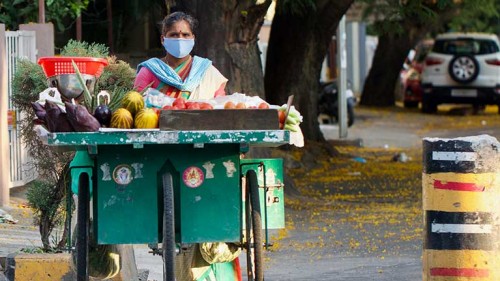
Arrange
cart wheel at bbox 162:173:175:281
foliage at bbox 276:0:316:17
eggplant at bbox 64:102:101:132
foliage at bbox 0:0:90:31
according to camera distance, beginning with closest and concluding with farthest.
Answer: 1. eggplant at bbox 64:102:101:132
2. cart wheel at bbox 162:173:175:281
3. foliage at bbox 0:0:90:31
4. foliage at bbox 276:0:316:17

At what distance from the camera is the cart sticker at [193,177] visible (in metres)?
6.73

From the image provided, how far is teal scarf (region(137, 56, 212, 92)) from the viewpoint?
7277 mm

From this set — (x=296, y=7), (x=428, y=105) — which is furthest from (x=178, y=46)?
(x=428, y=105)

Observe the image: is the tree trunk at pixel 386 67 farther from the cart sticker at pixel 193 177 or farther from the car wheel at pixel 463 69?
the cart sticker at pixel 193 177

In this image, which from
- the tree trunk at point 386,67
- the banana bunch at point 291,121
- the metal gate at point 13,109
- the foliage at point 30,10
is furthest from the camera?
the tree trunk at point 386,67

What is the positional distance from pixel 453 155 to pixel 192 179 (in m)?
1.42

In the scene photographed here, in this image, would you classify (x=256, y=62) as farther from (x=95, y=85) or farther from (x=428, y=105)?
(x=428, y=105)

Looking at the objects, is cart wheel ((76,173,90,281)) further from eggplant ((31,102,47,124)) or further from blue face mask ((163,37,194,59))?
blue face mask ((163,37,194,59))

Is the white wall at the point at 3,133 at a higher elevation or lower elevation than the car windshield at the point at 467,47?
lower

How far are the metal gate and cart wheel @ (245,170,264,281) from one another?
222 inches

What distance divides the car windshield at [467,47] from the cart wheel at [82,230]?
2435 centimetres

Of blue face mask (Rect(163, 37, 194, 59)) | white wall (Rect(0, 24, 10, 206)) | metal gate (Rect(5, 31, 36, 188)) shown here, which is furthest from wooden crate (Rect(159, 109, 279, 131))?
metal gate (Rect(5, 31, 36, 188))

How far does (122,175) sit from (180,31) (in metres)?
1.14

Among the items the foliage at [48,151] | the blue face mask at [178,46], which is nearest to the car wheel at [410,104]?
the foliage at [48,151]
